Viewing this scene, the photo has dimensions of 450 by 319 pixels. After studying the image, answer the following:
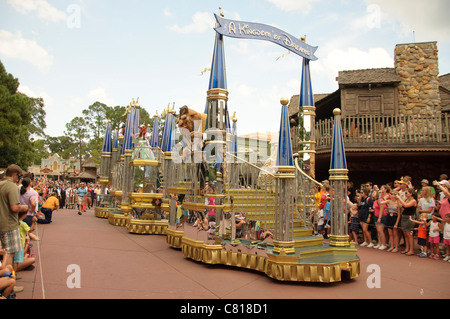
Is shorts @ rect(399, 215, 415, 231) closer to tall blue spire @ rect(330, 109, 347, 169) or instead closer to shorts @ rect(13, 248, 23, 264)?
tall blue spire @ rect(330, 109, 347, 169)

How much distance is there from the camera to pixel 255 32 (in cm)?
703

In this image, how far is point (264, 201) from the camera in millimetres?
6734

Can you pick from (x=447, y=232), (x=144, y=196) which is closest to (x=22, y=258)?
(x=144, y=196)

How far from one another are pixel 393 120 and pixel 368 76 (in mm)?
2651

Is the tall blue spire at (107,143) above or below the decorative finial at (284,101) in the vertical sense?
above

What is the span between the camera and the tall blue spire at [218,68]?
7.09 metres

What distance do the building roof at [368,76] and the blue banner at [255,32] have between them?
31.9ft

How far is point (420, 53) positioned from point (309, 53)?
11.9m

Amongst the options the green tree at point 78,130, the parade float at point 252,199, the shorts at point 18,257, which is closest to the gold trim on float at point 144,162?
the parade float at point 252,199

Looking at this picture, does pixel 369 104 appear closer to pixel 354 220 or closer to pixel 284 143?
pixel 354 220

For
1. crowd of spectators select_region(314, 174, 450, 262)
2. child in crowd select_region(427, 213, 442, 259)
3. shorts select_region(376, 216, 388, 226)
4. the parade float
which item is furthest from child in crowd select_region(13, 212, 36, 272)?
child in crowd select_region(427, 213, 442, 259)

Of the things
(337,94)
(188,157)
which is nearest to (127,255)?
(188,157)

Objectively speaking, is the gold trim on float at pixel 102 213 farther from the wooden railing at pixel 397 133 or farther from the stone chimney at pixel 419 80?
the stone chimney at pixel 419 80
